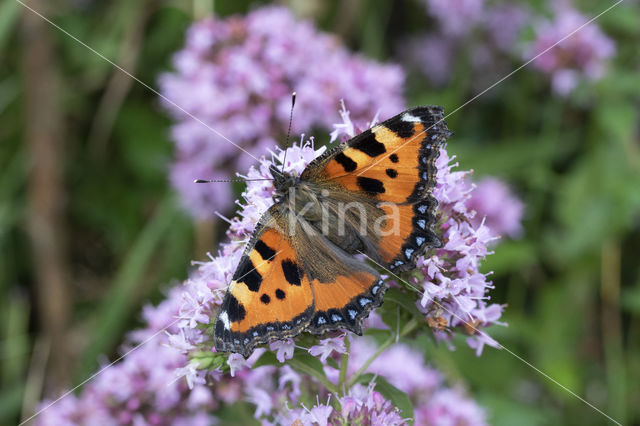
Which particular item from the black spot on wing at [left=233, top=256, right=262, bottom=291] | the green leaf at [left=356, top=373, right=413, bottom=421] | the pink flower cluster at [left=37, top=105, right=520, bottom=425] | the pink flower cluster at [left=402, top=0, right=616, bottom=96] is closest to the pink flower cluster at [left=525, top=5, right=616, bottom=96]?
the pink flower cluster at [left=402, top=0, right=616, bottom=96]

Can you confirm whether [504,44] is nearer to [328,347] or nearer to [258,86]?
[258,86]

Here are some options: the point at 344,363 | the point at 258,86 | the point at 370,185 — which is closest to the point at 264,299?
the point at 344,363

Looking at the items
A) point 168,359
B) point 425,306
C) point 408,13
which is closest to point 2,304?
point 168,359

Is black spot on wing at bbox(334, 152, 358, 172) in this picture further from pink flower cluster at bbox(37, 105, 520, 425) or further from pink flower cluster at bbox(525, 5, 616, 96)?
pink flower cluster at bbox(525, 5, 616, 96)

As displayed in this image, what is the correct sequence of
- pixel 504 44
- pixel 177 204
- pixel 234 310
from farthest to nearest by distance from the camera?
pixel 504 44 → pixel 177 204 → pixel 234 310

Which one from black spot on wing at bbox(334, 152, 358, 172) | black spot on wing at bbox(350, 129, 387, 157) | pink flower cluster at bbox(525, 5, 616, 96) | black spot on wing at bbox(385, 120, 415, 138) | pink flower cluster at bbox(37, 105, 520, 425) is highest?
pink flower cluster at bbox(525, 5, 616, 96)

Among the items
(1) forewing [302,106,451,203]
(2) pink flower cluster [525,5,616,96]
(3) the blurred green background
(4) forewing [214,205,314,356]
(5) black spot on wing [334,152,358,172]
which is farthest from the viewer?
(2) pink flower cluster [525,5,616,96]

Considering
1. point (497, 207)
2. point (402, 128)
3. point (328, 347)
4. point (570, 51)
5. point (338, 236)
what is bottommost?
point (328, 347)
